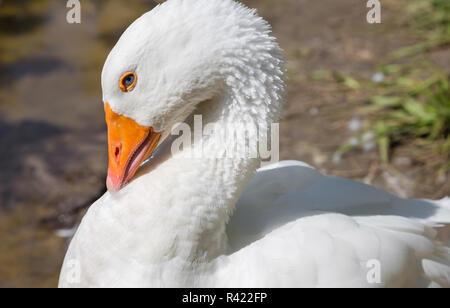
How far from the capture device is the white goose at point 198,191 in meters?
2.03

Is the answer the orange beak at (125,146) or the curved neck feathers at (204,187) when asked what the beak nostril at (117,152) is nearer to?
the orange beak at (125,146)

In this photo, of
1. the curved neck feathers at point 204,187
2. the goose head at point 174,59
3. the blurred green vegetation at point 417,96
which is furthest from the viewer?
the blurred green vegetation at point 417,96

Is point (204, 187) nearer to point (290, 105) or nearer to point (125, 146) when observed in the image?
point (125, 146)

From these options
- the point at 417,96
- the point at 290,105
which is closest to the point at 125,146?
the point at 290,105

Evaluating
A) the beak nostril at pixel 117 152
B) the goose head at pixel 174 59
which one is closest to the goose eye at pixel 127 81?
the goose head at pixel 174 59

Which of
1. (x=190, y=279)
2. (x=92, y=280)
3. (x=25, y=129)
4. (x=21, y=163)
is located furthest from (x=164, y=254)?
(x=25, y=129)

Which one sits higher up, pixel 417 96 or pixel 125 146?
pixel 417 96

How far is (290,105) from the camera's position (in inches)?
191

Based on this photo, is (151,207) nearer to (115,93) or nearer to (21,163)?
(115,93)

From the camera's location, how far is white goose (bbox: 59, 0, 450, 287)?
203cm

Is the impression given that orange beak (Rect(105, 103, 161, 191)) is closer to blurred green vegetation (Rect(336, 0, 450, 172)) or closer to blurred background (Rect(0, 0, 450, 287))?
blurred background (Rect(0, 0, 450, 287))

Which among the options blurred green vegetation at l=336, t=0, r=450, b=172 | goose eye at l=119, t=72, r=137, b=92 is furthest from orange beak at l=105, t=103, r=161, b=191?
blurred green vegetation at l=336, t=0, r=450, b=172

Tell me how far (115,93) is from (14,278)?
2027 mm

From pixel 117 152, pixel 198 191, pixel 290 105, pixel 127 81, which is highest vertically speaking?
pixel 290 105
